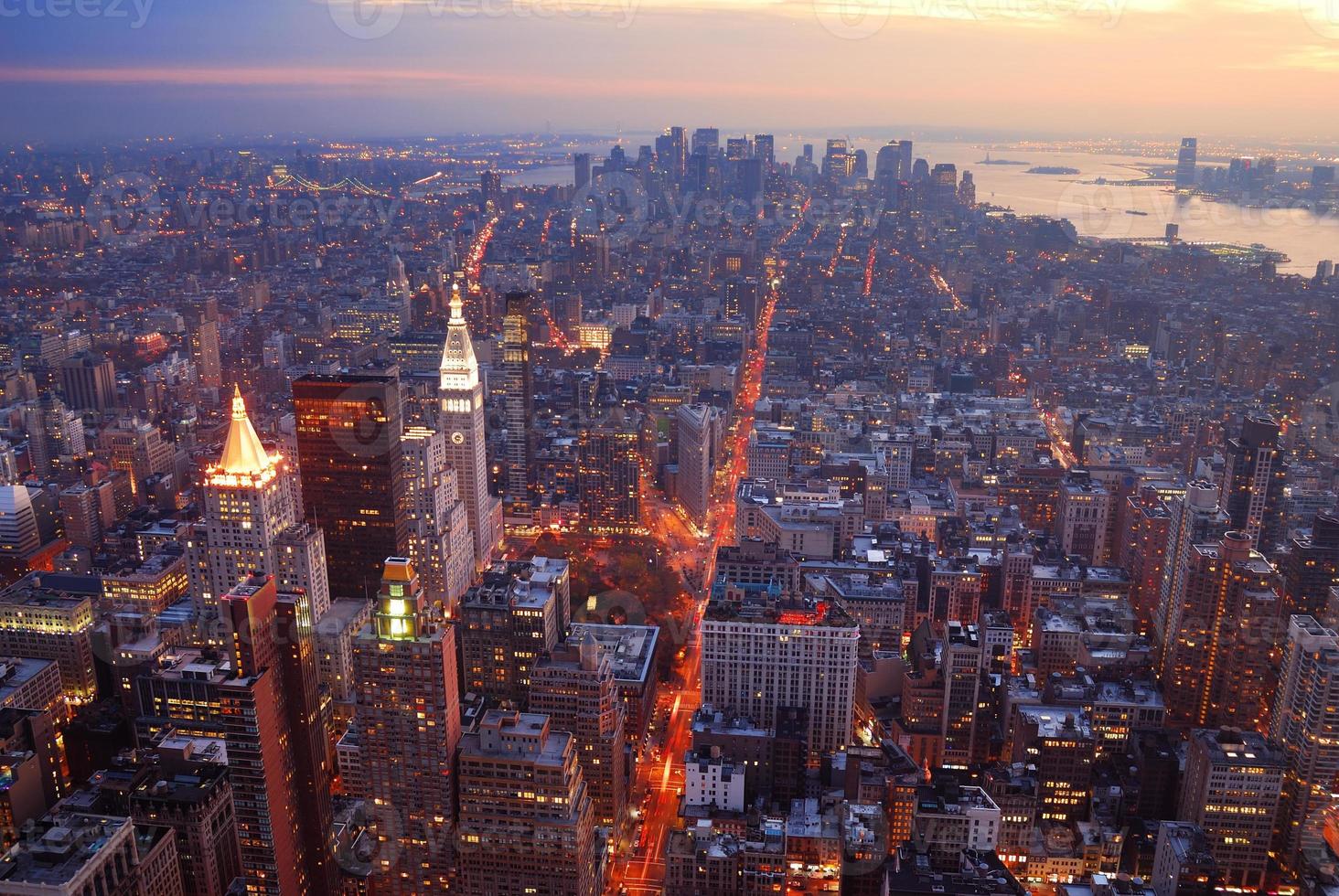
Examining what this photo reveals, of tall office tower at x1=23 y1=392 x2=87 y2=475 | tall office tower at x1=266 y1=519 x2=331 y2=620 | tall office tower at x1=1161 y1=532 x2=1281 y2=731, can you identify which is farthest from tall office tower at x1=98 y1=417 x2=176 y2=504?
tall office tower at x1=1161 y1=532 x2=1281 y2=731

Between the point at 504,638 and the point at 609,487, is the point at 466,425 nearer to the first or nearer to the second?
the point at 609,487

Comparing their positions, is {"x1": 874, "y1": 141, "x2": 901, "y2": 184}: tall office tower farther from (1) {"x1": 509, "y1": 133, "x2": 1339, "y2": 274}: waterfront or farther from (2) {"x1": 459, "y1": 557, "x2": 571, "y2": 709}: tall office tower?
(2) {"x1": 459, "y1": 557, "x2": 571, "y2": 709}: tall office tower

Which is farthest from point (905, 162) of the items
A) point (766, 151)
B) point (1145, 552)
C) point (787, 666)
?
point (787, 666)

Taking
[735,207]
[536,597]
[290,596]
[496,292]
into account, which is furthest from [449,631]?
[735,207]

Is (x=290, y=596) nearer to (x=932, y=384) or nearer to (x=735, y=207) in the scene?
(x=932, y=384)

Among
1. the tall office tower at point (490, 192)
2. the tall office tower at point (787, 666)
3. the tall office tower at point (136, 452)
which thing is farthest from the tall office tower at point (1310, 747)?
the tall office tower at point (490, 192)

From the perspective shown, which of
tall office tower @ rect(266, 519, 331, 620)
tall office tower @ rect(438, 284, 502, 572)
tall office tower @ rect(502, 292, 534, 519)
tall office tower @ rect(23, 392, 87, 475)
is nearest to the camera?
tall office tower @ rect(266, 519, 331, 620)

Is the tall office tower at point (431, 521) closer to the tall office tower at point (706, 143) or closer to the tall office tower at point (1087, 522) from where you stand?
the tall office tower at point (1087, 522)

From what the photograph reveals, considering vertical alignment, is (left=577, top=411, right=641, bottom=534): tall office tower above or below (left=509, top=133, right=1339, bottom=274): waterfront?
below
